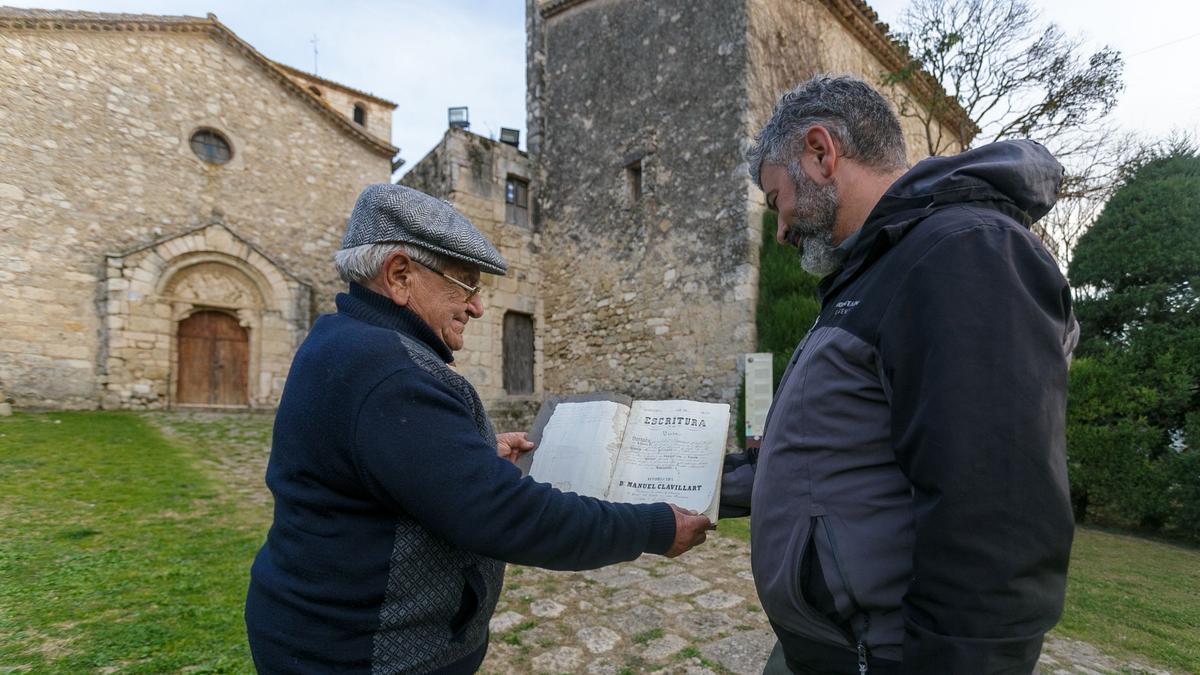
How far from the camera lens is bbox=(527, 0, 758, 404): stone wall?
9.20 metres

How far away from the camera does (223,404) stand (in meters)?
13.3

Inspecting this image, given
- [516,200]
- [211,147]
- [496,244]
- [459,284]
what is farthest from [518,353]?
[459,284]

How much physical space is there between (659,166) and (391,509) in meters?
9.55

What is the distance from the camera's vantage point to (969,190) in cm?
119

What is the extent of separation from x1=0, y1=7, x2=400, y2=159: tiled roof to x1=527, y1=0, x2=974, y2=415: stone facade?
6124 millimetres

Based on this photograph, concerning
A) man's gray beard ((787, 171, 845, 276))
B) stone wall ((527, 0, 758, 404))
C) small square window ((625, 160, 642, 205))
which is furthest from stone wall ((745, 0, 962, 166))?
man's gray beard ((787, 171, 845, 276))

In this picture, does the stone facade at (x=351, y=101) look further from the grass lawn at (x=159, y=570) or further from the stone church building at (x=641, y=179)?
the grass lawn at (x=159, y=570)

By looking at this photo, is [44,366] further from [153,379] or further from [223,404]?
[223,404]

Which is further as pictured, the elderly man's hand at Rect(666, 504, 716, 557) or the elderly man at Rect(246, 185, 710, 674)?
the elderly man's hand at Rect(666, 504, 716, 557)

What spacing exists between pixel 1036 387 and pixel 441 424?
1.10 metres

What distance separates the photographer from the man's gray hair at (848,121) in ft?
4.94

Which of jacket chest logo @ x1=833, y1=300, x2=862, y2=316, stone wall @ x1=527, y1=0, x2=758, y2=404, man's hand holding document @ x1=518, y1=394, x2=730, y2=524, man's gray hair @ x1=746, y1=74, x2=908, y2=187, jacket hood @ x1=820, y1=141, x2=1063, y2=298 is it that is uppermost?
stone wall @ x1=527, y1=0, x2=758, y2=404

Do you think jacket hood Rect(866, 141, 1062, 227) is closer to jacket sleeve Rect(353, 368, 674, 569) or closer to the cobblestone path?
jacket sleeve Rect(353, 368, 674, 569)

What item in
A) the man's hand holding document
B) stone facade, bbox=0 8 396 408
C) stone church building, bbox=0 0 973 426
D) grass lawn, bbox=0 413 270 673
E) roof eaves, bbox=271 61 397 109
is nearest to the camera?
the man's hand holding document
